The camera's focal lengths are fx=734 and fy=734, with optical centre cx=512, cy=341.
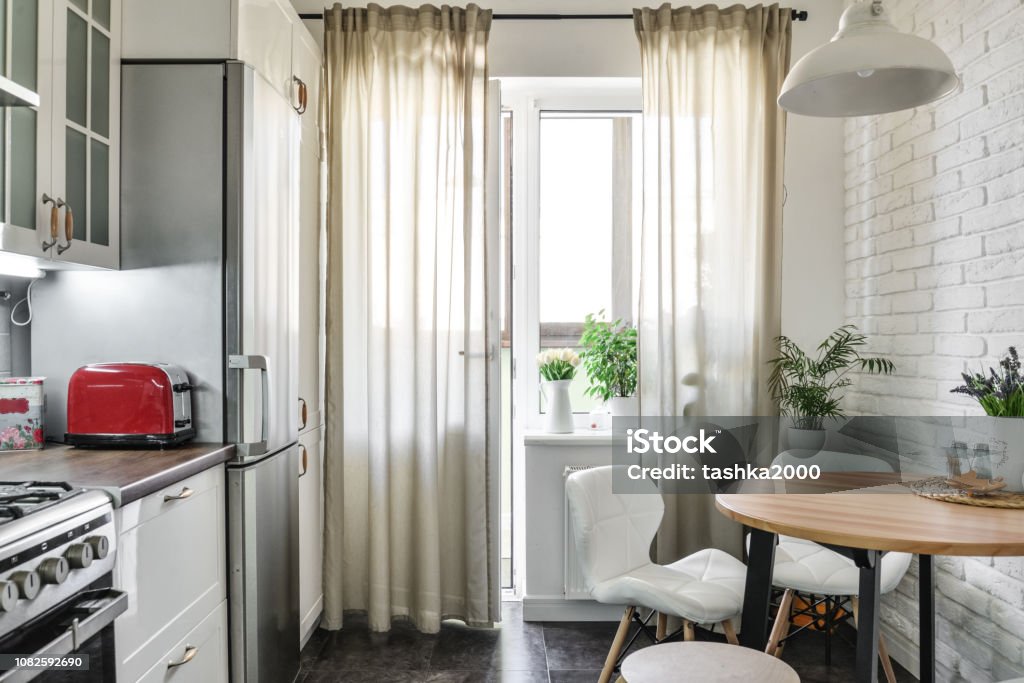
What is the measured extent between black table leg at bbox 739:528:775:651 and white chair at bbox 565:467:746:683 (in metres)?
0.14

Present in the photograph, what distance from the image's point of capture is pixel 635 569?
2.43 meters

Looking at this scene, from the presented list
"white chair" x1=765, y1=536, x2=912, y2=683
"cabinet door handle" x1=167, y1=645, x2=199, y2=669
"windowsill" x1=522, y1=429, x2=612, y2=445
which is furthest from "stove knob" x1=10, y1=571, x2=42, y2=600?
"windowsill" x1=522, y1=429, x2=612, y2=445

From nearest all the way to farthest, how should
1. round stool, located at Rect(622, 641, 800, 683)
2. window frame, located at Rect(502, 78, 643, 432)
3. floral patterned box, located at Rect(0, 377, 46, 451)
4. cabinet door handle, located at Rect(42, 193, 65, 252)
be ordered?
round stool, located at Rect(622, 641, 800, 683), cabinet door handle, located at Rect(42, 193, 65, 252), floral patterned box, located at Rect(0, 377, 46, 451), window frame, located at Rect(502, 78, 643, 432)

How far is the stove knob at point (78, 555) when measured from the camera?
128cm

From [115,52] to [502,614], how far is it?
249cm

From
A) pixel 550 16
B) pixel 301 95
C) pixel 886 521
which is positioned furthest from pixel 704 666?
pixel 550 16

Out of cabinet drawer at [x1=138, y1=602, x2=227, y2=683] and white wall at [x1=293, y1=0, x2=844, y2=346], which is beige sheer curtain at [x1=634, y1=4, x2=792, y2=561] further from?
cabinet drawer at [x1=138, y1=602, x2=227, y2=683]

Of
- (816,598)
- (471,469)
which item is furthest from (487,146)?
(816,598)

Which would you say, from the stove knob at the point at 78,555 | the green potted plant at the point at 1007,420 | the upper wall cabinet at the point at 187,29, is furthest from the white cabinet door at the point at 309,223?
the green potted plant at the point at 1007,420

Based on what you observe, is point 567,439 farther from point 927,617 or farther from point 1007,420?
point 1007,420

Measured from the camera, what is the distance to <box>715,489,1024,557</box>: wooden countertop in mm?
1512

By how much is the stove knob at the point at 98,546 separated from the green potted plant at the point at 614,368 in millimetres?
2056

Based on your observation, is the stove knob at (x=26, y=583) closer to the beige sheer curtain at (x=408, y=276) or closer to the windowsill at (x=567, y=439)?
the beige sheer curtain at (x=408, y=276)

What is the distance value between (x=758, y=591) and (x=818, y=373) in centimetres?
113
